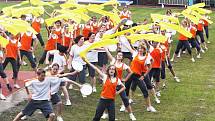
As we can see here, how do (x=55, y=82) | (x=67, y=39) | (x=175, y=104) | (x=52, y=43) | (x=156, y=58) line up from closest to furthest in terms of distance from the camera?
(x=55, y=82)
(x=175, y=104)
(x=156, y=58)
(x=52, y=43)
(x=67, y=39)

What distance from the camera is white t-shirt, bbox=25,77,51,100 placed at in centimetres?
1009

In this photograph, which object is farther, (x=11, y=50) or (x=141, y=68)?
(x=11, y=50)

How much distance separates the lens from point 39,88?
10117mm

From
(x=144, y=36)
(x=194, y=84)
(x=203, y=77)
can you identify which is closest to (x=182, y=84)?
(x=194, y=84)

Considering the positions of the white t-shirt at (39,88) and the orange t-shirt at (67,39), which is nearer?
the white t-shirt at (39,88)

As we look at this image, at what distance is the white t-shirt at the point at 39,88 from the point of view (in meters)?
10.1

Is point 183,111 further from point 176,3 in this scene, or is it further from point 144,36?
point 176,3

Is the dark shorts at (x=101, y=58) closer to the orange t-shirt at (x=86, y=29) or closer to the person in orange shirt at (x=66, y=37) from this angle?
the person in orange shirt at (x=66, y=37)

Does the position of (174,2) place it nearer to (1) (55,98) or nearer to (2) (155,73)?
(2) (155,73)

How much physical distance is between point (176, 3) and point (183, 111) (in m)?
24.3

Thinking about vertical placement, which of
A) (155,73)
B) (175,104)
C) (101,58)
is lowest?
(175,104)

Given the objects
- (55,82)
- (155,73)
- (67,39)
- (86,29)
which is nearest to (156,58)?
(155,73)

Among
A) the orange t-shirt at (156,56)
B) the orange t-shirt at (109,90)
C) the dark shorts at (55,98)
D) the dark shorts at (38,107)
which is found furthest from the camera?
the orange t-shirt at (156,56)

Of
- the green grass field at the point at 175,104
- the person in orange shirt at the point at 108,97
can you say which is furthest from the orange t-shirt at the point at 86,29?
the person in orange shirt at the point at 108,97
